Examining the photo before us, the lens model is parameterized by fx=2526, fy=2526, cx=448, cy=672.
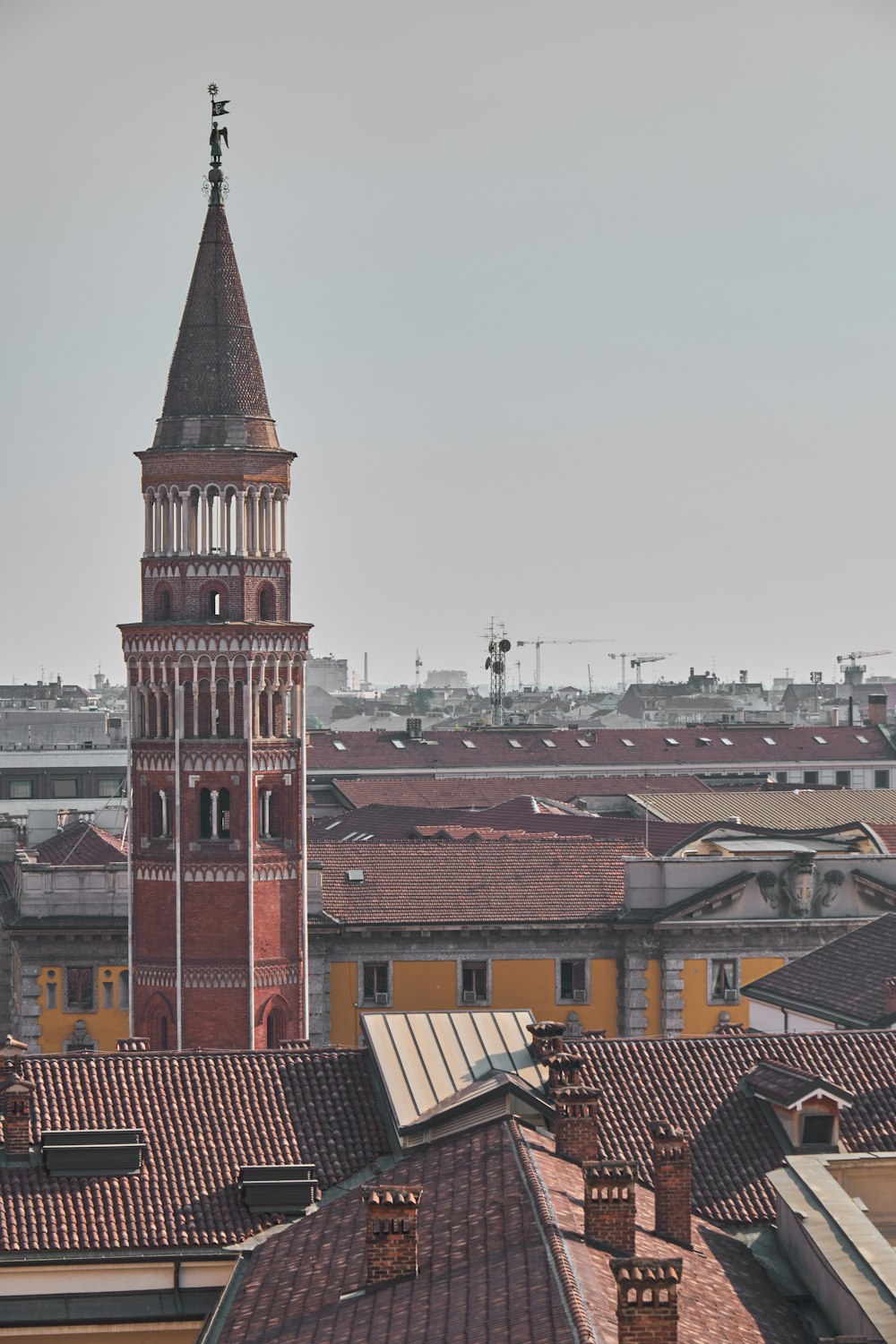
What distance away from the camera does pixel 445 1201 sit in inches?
1093

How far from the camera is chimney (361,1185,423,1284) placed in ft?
84.8

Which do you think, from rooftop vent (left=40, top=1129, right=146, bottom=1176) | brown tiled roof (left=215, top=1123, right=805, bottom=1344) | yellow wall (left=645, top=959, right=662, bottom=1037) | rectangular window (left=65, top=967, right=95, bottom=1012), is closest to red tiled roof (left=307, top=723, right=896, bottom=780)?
rectangular window (left=65, top=967, right=95, bottom=1012)

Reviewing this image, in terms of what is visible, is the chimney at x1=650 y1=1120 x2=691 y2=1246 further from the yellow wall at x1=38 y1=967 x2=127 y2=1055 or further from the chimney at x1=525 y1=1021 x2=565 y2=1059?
the yellow wall at x1=38 y1=967 x2=127 y2=1055

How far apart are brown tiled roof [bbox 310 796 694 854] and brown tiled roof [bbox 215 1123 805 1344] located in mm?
34899

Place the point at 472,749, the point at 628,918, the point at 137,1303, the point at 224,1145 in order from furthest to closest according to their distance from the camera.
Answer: the point at 472,749 < the point at 628,918 < the point at 224,1145 < the point at 137,1303

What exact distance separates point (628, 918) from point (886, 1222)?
26163 millimetres

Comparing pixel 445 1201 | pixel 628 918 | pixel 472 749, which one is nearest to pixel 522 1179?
pixel 445 1201

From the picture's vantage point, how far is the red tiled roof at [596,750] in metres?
110

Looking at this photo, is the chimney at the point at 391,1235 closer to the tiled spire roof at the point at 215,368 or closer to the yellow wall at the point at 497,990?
the tiled spire roof at the point at 215,368

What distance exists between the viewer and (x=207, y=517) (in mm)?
49750

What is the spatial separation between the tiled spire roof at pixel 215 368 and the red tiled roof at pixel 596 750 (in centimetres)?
5625

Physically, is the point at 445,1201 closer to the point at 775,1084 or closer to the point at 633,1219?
the point at 633,1219

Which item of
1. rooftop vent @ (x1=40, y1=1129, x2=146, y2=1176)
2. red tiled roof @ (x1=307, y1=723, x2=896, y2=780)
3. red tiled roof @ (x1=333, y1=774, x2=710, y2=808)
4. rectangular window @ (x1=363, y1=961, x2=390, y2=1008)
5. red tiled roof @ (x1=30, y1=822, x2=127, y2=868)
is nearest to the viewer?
rooftop vent @ (x1=40, y1=1129, x2=146, y2=1176)

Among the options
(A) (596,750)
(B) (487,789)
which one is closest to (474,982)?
(B) (487,789)
